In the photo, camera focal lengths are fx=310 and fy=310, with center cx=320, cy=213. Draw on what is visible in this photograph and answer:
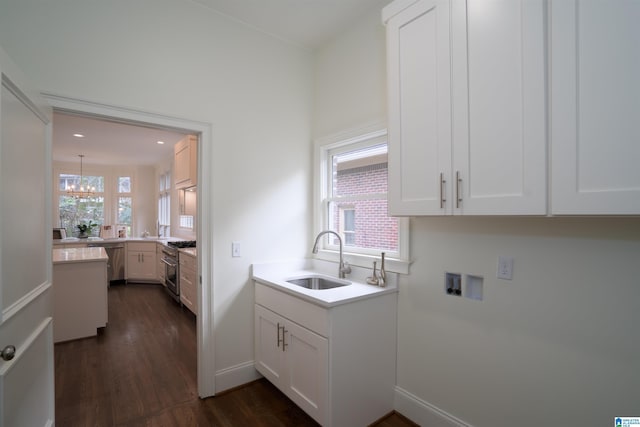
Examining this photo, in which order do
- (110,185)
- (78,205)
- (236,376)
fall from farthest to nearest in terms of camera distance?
(110,185)
(78,205)
(236,376)

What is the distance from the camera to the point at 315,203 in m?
2.89

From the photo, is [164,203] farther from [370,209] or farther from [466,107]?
[466,107]

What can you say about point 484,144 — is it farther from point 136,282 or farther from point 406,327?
point 136,282

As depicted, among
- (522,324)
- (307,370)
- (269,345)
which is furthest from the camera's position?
(269,345)

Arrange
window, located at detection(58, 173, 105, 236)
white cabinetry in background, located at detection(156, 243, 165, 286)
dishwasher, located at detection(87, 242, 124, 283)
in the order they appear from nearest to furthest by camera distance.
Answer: white cabinetry in background, located at detection(156, 243, 165, 286) → dishwasher, located at detection(87, 242, 124, 283) → window, located at detection(58, 173, 105, 236)

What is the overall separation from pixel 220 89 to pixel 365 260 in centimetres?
172

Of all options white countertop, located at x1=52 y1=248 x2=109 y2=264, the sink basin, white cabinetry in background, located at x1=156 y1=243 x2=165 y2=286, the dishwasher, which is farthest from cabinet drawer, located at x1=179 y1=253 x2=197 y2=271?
the dishwasher

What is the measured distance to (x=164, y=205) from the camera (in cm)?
756

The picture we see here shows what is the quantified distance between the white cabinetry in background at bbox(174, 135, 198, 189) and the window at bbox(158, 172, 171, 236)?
7.40ft

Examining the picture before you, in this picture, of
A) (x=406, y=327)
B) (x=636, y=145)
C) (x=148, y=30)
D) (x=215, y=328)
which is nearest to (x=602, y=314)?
(x=636, y=145)

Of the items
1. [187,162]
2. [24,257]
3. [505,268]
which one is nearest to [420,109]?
[505,268]

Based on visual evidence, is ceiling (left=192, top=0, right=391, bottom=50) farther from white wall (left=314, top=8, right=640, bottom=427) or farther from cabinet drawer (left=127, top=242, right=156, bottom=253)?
cabinet drawer (left=127, top=242, right=156, bottom=253)

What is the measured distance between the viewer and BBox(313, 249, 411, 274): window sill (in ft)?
6.94

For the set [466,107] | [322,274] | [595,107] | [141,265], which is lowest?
[141,265]
